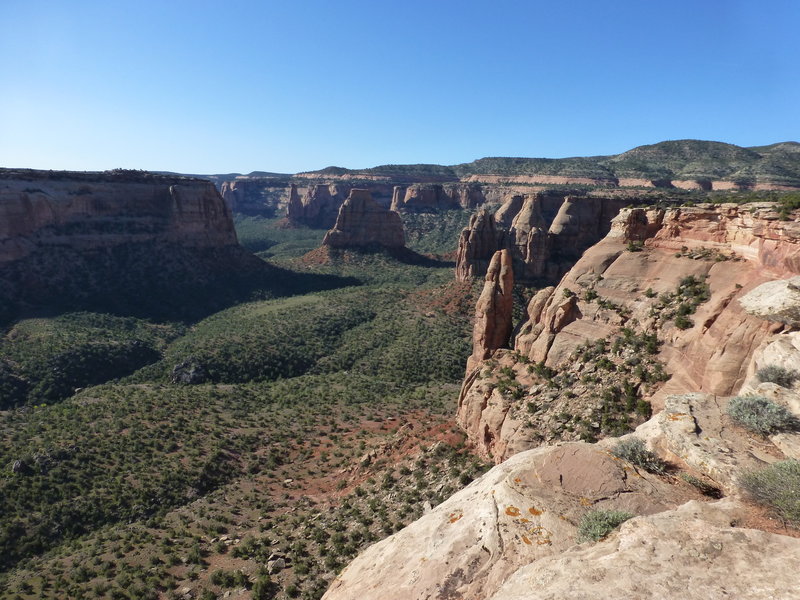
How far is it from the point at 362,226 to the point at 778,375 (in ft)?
339

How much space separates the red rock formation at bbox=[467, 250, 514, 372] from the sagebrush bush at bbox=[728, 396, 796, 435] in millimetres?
19950

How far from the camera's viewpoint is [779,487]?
9.98m

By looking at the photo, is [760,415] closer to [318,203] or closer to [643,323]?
[643,323]

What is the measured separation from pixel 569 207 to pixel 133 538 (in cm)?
6933

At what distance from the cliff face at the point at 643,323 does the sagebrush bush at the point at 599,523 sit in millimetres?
11576

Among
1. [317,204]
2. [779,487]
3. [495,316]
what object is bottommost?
[495,316]

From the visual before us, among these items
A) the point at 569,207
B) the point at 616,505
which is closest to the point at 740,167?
the point at 569,207

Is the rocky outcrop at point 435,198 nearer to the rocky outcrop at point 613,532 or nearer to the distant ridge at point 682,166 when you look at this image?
the distant ridge at point 682,166

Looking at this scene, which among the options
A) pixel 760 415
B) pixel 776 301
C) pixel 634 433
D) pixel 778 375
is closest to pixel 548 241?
pixel 776 301

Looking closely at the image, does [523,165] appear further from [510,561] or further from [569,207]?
[510,561]

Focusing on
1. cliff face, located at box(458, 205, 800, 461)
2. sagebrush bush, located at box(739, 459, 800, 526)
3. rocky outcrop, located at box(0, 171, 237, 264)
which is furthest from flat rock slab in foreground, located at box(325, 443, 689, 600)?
rocky outcrop, located at box(0, 171, 237, 264)

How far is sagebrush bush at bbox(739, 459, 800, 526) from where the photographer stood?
9.35 metres

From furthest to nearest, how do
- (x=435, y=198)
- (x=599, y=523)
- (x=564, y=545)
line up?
(x=435, y=198)
(x=564, y=545)
(x=599, y=523)

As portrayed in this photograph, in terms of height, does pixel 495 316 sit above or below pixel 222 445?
above
